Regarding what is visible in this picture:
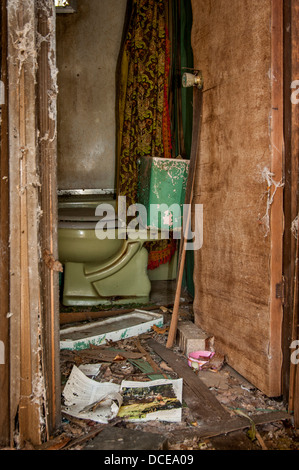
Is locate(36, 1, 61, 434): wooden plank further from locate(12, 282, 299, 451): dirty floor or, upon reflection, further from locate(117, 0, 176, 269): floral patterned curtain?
locate(117, 0, 176, 269): floral patterned curtain

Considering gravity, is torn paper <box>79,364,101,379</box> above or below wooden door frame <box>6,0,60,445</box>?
below

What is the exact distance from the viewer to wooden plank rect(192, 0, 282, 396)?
55.1 inches

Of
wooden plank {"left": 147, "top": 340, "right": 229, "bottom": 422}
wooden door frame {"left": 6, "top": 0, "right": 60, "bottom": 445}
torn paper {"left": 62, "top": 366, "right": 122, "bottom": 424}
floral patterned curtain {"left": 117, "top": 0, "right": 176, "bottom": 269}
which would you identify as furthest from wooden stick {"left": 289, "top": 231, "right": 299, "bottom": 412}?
floral patterned curtain {"left": 117, "top": 0, "right": 176, "bottom": 269}

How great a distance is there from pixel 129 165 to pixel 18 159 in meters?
2.14

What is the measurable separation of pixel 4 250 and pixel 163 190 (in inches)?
Answer: 61.9

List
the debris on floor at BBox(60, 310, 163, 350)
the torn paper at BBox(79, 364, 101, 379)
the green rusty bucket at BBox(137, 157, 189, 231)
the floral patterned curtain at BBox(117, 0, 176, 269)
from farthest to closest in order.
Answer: the floral patterned curtain at BBox(117, 0, 176, 269), the green rusty bucket at BBox(137, 157, 189, 231), the debris on floor at BBox(60, 310, 163, 350), the torn paper at BBox(79, 364, 101, 379)

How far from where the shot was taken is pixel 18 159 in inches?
43.3

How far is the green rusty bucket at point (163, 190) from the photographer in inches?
98.3

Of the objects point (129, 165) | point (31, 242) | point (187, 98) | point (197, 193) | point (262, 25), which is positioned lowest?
point (31, 242)

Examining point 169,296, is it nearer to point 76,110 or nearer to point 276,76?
point 276,76

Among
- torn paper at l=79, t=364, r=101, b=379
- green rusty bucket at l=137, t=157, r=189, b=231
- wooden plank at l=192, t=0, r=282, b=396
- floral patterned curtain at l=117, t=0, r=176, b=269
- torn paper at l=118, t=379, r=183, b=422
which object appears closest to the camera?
torn paper at l=118, t=379, r=183, b=422

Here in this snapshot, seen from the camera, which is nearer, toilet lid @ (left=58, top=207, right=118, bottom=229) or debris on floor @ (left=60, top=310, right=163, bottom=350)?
debris on floor @ (left=60, top=310, right=163, bottom=350)

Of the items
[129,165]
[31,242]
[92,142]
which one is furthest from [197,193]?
[92,142]

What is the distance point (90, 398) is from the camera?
1413 mm
